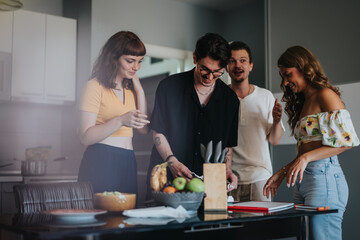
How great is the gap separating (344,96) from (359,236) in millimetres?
1040

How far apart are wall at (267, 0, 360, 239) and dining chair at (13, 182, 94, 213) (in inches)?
87.3

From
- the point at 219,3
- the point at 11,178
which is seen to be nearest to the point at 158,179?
the point at 11,178

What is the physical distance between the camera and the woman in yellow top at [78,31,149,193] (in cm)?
236

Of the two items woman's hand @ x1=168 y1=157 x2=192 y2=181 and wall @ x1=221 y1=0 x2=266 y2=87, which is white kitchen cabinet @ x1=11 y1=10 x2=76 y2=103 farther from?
woman's hand @ x1=168 y1=157 x2=192 y2=181

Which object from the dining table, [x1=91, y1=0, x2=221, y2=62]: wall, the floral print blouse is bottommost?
the dining table

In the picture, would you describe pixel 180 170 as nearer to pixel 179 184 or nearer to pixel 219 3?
pixel 179 184

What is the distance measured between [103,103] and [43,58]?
Result: 2025 mm

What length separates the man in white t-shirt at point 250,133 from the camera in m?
2.89

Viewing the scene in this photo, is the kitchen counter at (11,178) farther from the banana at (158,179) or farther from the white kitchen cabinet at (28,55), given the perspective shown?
the banana at (158,179)

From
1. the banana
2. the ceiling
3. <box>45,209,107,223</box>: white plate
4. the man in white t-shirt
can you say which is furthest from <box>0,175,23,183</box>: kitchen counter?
the ceiling

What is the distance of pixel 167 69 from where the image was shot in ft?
18.1

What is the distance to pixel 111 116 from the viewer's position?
8.14 ft

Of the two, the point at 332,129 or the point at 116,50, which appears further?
the point at 116,50

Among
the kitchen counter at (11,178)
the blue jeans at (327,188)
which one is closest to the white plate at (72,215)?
the blue jeans at (327,188)
